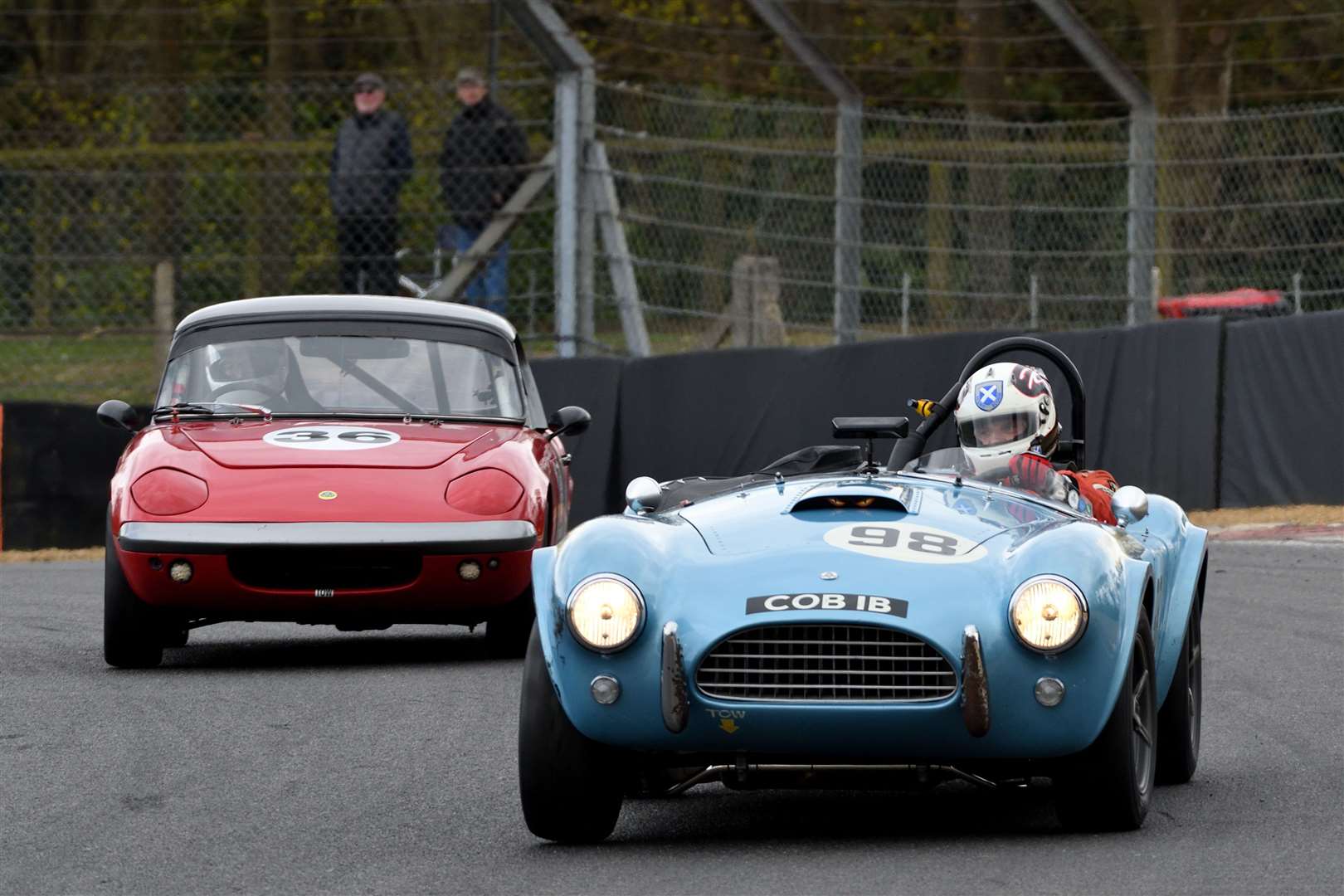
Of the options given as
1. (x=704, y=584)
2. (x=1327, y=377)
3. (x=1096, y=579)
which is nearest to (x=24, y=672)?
(x=704, y=584)

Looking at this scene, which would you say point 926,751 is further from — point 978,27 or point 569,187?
point 978,27

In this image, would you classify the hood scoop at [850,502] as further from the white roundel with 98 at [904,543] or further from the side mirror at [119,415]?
the side mirror at [119,415]

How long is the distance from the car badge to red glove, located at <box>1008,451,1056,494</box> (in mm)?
532

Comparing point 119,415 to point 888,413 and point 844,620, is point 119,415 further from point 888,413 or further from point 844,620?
point 888,413

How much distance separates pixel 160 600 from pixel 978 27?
9.88 metres

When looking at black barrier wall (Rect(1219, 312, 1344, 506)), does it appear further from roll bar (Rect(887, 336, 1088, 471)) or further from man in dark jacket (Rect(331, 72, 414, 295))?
roll bar (Rect(887, 336, 1088, 471))

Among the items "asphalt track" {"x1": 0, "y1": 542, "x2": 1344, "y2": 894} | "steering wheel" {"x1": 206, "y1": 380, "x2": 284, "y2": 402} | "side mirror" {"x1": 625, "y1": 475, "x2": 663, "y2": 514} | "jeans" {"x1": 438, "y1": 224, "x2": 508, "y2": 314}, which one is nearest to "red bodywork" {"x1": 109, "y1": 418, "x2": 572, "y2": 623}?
"asphalt track" {"x1": 0, "y1": 542, "x2": 1344, "y2": 894}

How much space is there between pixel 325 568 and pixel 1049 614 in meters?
4.09

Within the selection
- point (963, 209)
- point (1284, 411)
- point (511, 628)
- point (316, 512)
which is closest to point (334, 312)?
point (316, 512)

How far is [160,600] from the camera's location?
852cm

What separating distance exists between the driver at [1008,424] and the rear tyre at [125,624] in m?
3.07

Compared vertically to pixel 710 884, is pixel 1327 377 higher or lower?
higher

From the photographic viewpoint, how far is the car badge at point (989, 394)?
7.16 m

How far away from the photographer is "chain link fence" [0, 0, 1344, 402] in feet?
47.1
